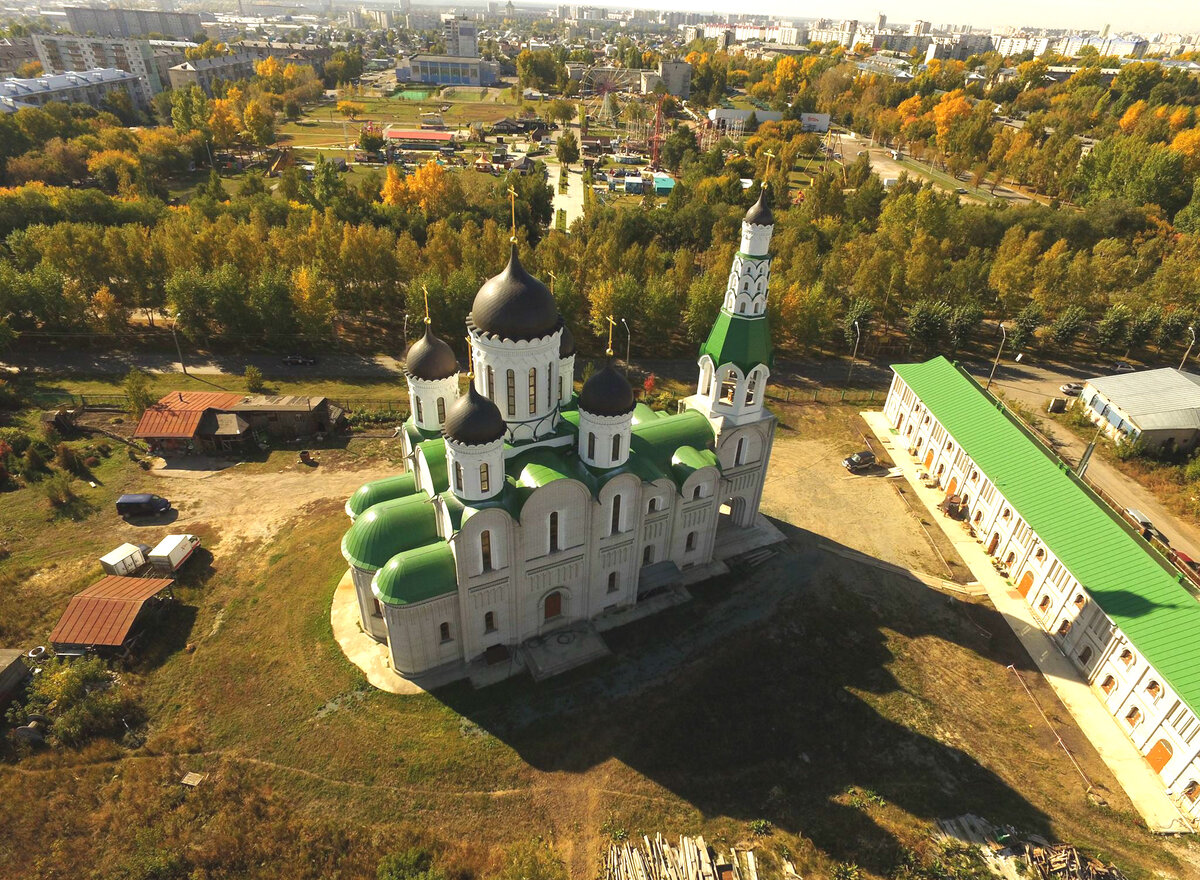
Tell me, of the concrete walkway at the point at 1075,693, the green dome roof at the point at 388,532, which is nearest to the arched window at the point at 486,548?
the green dome roof at the point at 388,532

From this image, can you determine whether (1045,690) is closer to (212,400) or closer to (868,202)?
(212,400)

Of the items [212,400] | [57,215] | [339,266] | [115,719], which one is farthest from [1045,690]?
[57,215]

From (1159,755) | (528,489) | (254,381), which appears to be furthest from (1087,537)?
(254,381)

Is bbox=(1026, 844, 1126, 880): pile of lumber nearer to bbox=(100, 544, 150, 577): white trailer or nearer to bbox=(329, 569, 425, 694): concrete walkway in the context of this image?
bbox=(329, 569, 425, 694): concrete walkway

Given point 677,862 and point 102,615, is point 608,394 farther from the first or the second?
point 102,615

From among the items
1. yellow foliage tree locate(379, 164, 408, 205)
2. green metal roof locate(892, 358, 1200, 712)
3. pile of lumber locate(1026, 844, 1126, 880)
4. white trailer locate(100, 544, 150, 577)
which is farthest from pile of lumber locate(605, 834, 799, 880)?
yellow foliage tree locate(379, 164, 408, 205)
